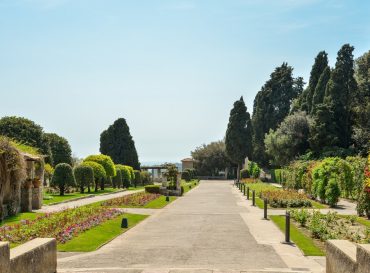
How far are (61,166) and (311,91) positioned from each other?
38.5 m

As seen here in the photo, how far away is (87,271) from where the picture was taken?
10.9 metres

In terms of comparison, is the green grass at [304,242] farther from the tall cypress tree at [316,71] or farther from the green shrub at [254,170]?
the green shrub at [254,170]

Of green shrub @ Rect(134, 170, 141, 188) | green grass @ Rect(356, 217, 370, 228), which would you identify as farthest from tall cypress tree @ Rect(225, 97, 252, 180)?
green grass @ Rect(356, 217, 370, 228)

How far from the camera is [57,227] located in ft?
60.7

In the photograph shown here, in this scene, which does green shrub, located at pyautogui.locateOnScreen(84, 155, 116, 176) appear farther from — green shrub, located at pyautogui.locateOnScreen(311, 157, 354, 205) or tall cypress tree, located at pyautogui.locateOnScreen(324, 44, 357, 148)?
tall cypress tree, located at pyautogui.locateOnScreen(324, 44, 357, 148)

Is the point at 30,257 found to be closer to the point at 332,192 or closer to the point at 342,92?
the point at 332,192

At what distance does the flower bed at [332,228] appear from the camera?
15.5 m

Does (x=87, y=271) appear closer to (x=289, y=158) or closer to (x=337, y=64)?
(x=337, y=64)

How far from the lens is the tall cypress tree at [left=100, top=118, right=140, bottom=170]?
77312 mm

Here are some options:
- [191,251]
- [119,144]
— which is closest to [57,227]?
[191,251]

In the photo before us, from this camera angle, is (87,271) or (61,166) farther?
(61,166)

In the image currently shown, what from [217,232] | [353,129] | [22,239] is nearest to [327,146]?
[353,129]

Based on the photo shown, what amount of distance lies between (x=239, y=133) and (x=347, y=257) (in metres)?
73.9

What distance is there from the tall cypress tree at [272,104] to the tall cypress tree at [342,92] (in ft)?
75.6
